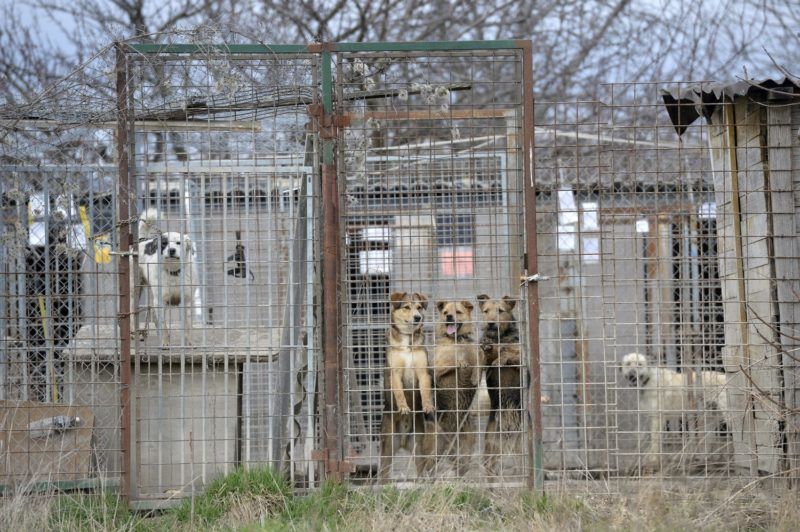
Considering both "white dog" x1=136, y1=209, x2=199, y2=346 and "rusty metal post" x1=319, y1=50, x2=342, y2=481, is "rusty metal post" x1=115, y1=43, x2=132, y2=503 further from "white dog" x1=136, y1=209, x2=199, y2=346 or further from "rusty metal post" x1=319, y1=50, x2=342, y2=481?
"rusty metal post" x1=319, y1=50, x2=342, y2=481

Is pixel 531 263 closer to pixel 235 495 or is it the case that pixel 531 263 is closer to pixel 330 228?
pixel 330 228

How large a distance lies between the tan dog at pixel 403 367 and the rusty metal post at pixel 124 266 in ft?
6.99

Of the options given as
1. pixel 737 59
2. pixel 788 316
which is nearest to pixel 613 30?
pixel 737 59

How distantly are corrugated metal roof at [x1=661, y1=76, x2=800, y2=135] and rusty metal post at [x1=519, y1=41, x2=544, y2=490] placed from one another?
43.3 inches

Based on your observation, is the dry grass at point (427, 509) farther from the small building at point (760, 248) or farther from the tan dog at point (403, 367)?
the tan dog at point (403, 367)

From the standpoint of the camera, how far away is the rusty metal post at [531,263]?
19.7 feet

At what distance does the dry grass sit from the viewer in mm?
5176

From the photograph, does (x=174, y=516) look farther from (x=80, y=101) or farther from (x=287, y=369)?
(x=80, y=101)

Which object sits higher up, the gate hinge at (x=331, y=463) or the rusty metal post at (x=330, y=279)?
the rusty metal post at (x=330, y=279)

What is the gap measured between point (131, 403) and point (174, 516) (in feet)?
3.10

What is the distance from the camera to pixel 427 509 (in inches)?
212

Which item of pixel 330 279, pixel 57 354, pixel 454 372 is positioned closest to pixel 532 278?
pixel 330 279

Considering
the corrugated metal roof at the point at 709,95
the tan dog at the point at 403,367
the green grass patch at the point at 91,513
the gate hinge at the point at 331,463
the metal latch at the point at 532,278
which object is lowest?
the green grass patch at the point at 91,513

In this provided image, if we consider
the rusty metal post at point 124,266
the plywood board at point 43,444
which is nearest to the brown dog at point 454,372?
the rusty metal post at point 124,266
